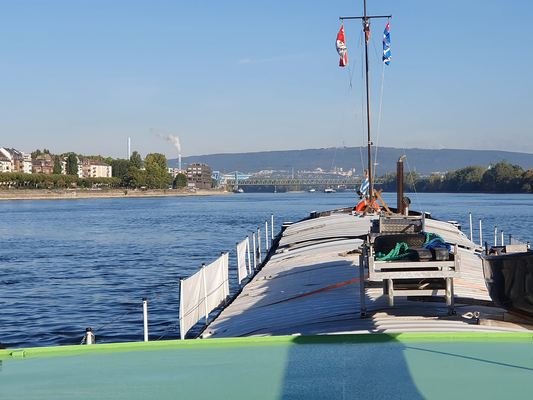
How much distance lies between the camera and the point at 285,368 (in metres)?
6.88

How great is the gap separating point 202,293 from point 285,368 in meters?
8.99

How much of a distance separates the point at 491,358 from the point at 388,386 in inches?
61.3

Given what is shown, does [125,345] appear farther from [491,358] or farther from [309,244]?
[309,244]

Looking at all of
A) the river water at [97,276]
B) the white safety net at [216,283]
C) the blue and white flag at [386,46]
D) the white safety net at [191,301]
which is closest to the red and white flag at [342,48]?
the blue and white flag at [386,46]

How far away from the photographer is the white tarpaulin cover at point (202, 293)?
13.3m

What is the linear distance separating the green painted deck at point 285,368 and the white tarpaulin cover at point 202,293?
498cm

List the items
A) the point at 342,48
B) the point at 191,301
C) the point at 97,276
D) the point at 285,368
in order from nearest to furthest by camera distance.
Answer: the point at 285,368
the point at 191,301
the point at 97,276
the point at 342,48

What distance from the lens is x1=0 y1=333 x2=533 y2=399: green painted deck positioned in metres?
6.16

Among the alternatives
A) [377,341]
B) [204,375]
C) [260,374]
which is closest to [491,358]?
[377,341]

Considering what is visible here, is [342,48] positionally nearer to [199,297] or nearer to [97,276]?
[97,276]

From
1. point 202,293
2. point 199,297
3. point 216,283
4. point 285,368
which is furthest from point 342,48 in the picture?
point 285,368

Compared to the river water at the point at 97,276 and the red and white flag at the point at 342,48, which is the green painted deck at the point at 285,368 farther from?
the red and white flag at the point at 342,48

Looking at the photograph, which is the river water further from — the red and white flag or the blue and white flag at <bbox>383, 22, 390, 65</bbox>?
the blue and white flag at <bbox>383, 22, 390, 65</bbox>

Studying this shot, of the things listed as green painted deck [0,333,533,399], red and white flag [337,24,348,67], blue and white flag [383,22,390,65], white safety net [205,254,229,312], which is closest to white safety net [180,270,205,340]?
white safety net [205,254,229,312]
